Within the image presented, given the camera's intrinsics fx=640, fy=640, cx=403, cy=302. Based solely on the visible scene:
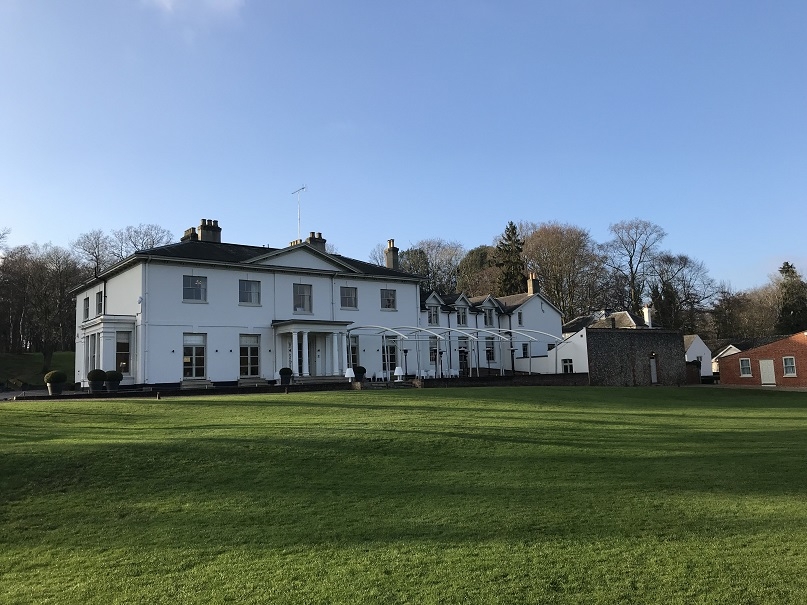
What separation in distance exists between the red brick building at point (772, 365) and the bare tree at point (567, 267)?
745 inches

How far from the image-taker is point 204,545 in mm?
7277

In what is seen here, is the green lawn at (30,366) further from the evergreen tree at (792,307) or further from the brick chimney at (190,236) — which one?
the evergreen tree at (792,307)

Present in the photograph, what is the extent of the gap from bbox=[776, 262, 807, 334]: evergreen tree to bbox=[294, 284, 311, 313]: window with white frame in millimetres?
52911

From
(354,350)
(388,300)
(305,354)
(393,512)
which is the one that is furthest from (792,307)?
(393,512)

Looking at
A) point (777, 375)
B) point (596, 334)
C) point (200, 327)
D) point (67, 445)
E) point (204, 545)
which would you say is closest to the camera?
point (204, 545)

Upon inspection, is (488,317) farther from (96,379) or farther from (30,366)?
(30,366)

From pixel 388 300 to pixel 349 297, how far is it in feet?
9.33

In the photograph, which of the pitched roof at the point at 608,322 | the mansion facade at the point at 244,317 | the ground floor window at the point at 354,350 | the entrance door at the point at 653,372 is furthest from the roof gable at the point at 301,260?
the pitched roof at the point at 608,322

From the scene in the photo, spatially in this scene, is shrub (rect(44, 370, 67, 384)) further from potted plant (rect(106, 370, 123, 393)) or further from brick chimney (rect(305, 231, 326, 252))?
brick chimney (rect(305, 231, 326, 252))

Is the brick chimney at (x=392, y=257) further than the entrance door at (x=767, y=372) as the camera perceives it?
No

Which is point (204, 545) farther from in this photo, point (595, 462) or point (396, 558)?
point (595, 462)

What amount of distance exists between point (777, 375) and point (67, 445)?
153ft

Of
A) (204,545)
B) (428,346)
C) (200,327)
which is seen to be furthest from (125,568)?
(428,346)

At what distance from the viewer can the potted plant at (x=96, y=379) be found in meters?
26.3
